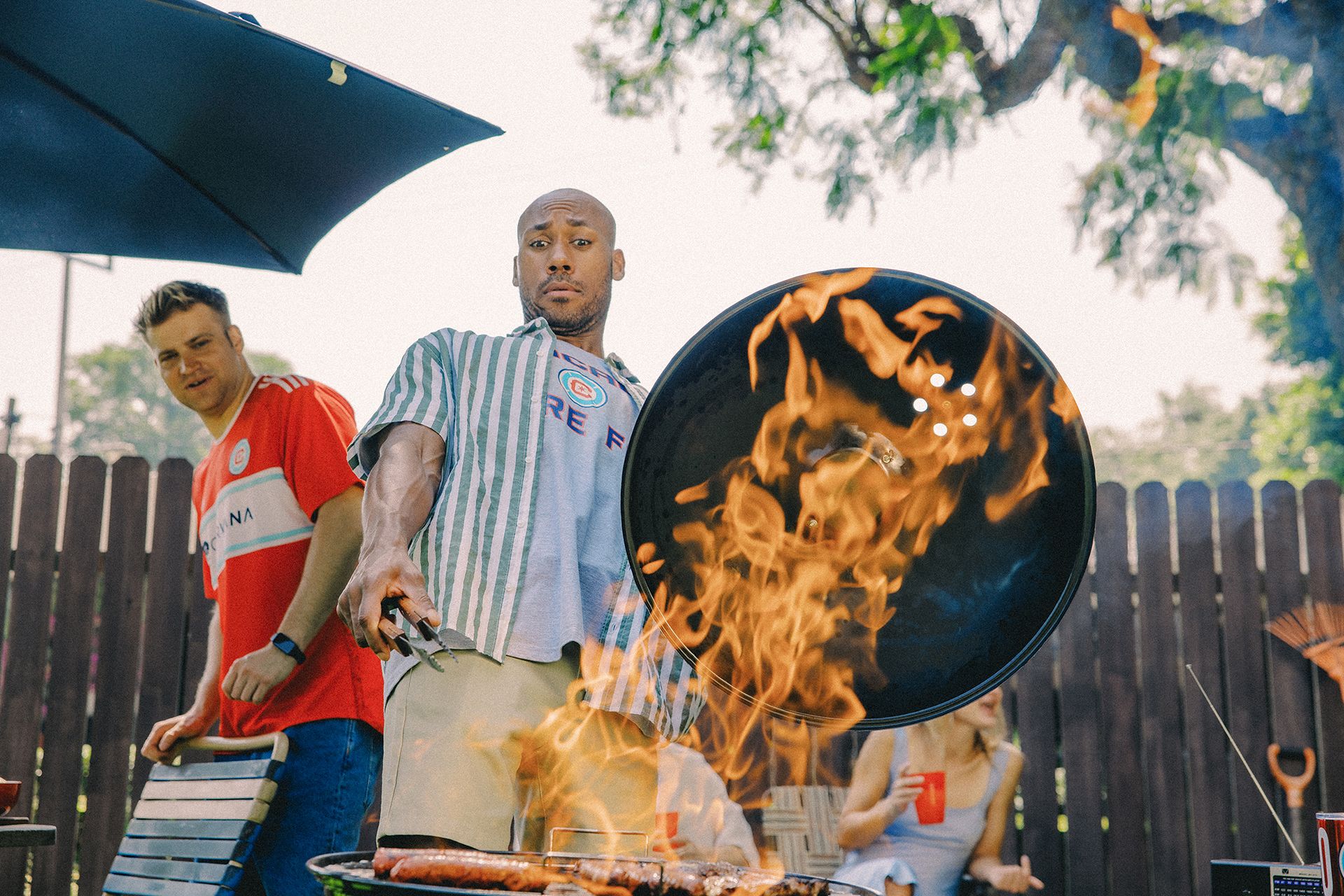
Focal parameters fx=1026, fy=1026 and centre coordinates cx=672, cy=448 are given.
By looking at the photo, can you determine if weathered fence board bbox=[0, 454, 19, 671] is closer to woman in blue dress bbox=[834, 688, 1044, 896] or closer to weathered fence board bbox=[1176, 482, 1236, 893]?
woman in blue dress bbox=[834, 688, 1044, 896]

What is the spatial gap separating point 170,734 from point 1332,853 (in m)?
2.66

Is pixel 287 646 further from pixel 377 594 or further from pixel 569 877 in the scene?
pixel 569 877

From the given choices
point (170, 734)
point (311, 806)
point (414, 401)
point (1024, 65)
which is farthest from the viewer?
point (1024, 65)

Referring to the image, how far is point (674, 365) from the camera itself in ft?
5.18

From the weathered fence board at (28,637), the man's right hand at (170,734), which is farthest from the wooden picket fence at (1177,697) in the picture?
the weathered fence board at (28,637)

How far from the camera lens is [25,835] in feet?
7.66

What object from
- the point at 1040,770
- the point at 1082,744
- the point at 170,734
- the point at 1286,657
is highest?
the point at 1286,657

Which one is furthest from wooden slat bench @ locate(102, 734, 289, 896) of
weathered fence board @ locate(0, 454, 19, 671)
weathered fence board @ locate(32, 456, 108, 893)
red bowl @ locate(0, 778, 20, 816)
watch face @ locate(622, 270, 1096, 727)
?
weathered fence board @ locate(0, 454, 19, 671)

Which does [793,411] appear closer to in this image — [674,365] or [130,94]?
[674,365]


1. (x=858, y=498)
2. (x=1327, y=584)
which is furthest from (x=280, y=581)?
(x=1327, y=584)

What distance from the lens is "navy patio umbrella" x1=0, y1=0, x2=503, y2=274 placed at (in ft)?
7.61

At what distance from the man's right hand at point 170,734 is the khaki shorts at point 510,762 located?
50.1 inches

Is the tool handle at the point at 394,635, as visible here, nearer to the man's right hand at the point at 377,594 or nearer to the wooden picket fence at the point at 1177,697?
the man's right hand at the point at 377,594

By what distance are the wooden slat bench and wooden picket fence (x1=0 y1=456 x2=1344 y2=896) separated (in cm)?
234
